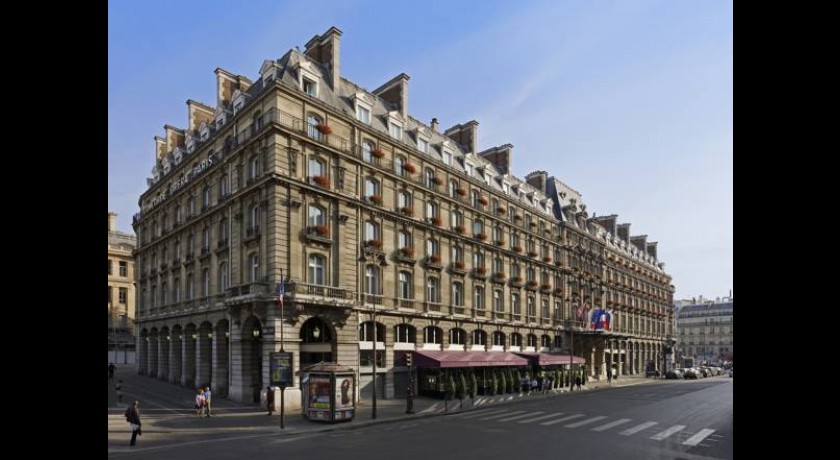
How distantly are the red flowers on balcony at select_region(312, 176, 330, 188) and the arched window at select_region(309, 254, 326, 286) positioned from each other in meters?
4.48

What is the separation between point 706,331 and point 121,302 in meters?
133

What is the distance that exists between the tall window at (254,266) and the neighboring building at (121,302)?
148 feet

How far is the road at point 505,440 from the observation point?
18047mm

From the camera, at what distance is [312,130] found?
3528 cm

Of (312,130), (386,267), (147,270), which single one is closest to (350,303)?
(386,267)

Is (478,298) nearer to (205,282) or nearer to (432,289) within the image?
(432,289)

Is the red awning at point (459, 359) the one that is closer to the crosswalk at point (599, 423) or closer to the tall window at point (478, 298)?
the tall window at point (478, 298)

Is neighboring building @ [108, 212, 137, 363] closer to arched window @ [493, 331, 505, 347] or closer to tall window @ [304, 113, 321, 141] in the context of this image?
tall window @ [304, 113, 321, 141]

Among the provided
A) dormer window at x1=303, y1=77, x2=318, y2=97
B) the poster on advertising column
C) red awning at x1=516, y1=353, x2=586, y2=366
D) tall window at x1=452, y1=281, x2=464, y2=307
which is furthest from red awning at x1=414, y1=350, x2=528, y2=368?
dormer window at x1=303, y1=77, x2=318, y2=97

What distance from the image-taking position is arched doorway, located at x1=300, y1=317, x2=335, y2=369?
33562 millimetres

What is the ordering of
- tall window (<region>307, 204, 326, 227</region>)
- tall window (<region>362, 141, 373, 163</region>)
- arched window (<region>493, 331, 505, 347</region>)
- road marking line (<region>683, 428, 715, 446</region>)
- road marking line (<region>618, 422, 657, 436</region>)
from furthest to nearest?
arched window (<region>493, 331, 505, 347</region>) < tall window (<region>362, 141, 373, 163</region>) < tall window (<region>307, 204, 326, 227</region>) < road marking line (<region>618, 422, 657, 436</region>) < road marking line (<region>683, 428, 715, 446</region>)

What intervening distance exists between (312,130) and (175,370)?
2350 centimetres

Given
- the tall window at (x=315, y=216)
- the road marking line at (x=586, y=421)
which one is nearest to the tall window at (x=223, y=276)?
the tall window at (x=315, y=216)
